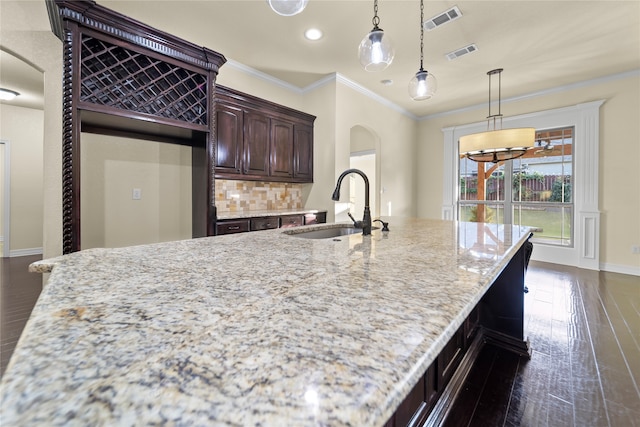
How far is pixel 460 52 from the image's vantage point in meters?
3.42

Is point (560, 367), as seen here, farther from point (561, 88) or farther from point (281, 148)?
point (561, 88)

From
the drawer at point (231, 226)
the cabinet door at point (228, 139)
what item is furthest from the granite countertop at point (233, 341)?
the cabinet door at point (228, 139)

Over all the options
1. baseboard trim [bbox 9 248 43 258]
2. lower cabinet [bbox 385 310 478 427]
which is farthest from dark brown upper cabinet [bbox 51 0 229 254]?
baseboard trim [bbox 9 248 43 258]

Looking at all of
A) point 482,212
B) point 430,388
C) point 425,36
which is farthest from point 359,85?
point 430,388

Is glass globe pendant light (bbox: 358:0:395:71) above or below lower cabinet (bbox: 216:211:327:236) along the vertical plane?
above

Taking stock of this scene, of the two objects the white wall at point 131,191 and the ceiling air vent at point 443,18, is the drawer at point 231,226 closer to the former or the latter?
the white wall at point 131,191

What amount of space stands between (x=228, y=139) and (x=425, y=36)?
2.52m

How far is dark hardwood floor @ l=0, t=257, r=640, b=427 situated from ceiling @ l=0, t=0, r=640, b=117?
9.42 feet

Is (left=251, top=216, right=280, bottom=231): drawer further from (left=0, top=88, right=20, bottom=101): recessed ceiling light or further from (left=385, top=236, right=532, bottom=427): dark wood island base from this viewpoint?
(left=0, top=88, right=20, bottom=101): recessed ceiling light

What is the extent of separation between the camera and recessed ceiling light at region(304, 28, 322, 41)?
299cm

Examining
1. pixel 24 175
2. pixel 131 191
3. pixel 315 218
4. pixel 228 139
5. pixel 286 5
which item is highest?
pixel 286 5

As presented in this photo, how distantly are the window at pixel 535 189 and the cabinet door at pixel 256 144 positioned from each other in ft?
12.8

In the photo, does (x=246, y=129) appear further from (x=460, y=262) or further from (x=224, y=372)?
(x=224, y=372)

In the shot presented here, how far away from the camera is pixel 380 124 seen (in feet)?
16.2
